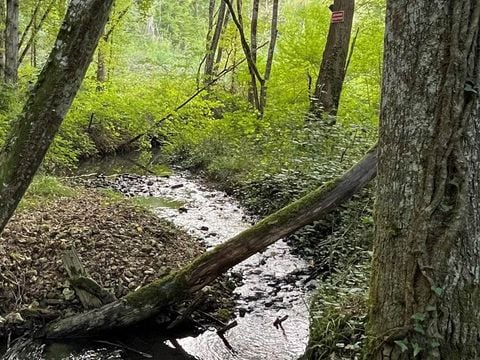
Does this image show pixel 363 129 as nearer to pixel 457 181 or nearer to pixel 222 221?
pixel 222 221

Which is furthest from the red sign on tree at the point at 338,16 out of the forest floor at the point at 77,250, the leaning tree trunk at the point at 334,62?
the forest floor at the point at 77,250

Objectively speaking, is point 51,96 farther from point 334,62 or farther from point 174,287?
point 334,62

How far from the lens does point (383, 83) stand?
263cm

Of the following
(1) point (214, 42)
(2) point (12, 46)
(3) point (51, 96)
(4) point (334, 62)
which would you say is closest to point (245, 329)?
(3) point (51, 96)

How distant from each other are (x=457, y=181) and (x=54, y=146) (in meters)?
7.49

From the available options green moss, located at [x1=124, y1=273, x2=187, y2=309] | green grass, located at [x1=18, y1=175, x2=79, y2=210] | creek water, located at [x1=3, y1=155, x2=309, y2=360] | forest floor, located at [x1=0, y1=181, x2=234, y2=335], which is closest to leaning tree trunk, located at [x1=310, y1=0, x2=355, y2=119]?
creek water, located at [x1=3, y1=155, x2=309, y2=360]

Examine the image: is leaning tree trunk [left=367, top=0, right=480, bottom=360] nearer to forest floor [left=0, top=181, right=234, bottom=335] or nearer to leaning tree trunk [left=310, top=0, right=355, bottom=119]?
forest floor [left=0, top=181, right=234, bottom=335]

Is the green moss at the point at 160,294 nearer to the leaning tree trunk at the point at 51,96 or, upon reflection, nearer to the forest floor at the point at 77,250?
the forest floor at the point at 77,250

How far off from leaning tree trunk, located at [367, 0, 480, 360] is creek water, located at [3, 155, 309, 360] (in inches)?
84.0

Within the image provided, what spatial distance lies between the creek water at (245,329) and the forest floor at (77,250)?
34cm

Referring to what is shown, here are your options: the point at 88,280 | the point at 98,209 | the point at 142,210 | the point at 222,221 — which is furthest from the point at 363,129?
the point at 88,280

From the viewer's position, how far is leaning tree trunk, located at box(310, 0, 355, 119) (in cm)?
948

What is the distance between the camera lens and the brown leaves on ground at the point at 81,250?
15.9ft

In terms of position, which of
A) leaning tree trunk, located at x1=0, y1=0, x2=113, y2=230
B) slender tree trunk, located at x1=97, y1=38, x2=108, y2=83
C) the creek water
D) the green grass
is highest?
leaning tree trunk, located at x1=0, y1=0, x2=113, y2=230
